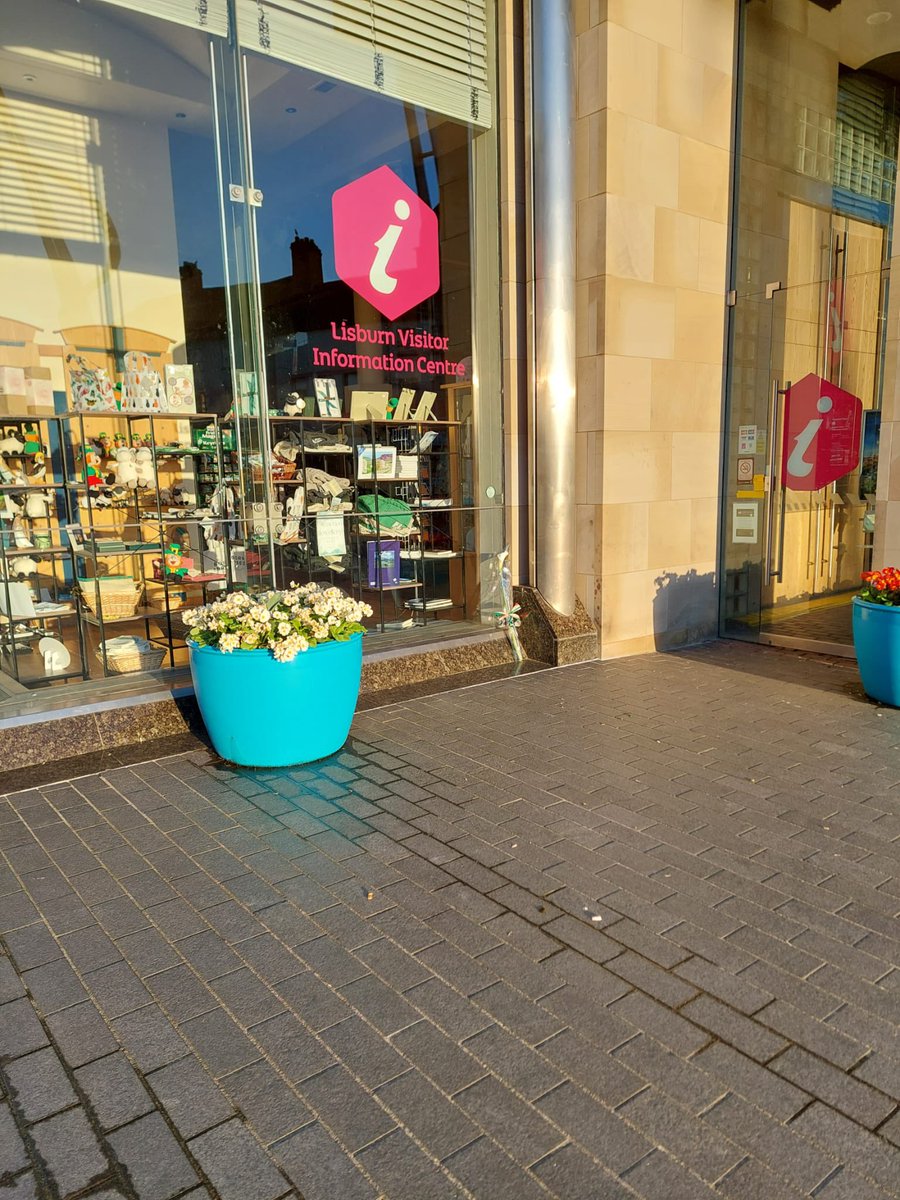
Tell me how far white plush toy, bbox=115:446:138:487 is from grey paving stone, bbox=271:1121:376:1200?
5.91m

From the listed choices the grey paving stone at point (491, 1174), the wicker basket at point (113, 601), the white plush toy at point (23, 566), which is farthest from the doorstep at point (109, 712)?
the grey paving stone at point (491, 1174)

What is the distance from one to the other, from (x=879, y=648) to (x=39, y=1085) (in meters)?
5.00

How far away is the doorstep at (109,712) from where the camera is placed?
4.49 meters

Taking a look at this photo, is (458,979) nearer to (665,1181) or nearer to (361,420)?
(665,1181)

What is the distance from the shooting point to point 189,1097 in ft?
6.75

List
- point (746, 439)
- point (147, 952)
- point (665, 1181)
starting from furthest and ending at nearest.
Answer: point (746, 439) < point (147, 952) < point (665, 1181)

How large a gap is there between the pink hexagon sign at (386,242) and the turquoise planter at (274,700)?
3146mm

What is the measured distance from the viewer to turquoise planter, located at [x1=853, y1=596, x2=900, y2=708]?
505 cm

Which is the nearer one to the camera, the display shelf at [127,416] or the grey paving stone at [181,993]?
the grey paving stone at [181,993]

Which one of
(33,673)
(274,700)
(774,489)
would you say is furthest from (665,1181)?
(774,489)

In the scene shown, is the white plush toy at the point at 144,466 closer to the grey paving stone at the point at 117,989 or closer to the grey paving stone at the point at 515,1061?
the grey paving stone at the point at 117,989

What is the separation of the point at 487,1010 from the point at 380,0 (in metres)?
6.46

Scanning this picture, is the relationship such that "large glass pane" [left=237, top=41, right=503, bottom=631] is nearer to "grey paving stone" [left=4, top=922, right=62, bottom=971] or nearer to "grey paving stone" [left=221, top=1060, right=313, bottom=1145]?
"grey paving stone" [left=4, top=922, right=62, bottom=971]

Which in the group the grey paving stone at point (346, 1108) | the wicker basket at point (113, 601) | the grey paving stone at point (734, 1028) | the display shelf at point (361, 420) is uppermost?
the display shelf at point (361, 420)
